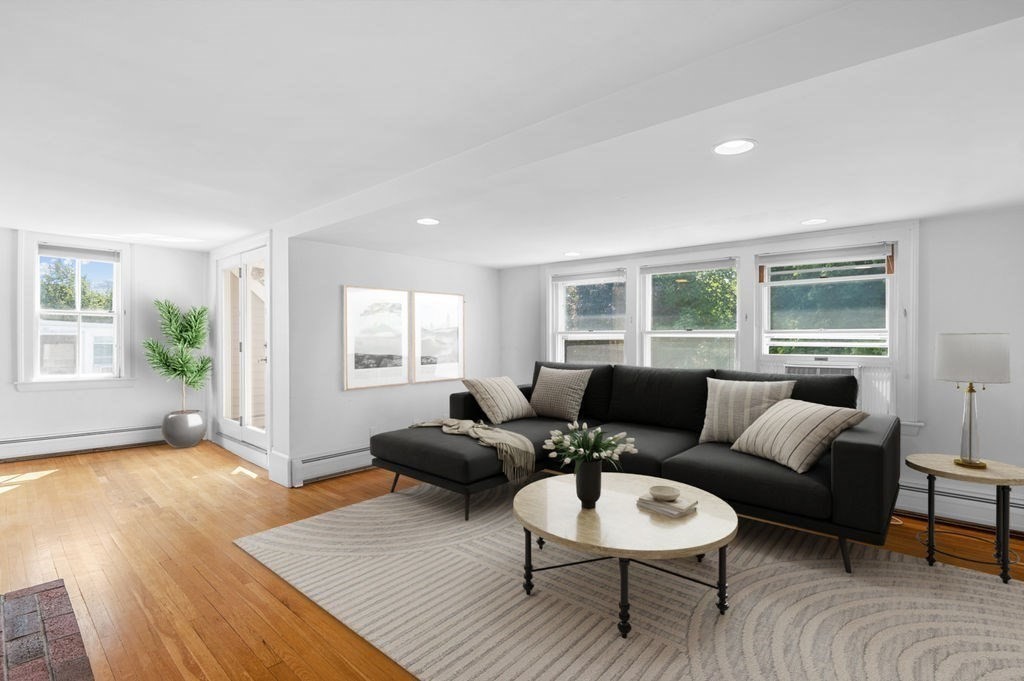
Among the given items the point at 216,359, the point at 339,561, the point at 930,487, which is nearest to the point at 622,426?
the point at 930,487

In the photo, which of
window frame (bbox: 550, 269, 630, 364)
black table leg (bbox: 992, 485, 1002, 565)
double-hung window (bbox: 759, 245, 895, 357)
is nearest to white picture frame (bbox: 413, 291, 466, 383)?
window frame (bbox: 550, 269, 630, 364)

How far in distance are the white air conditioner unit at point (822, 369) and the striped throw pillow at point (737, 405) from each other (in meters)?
0.53

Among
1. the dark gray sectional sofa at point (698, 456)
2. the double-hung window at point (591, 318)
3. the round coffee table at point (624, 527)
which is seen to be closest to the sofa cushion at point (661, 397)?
the dark gray sectional sofa at point (698, 456)

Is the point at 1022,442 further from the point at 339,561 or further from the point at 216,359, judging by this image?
the point at 216,359

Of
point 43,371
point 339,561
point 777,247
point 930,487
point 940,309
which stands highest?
point 777,247

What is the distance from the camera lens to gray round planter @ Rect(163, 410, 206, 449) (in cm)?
527

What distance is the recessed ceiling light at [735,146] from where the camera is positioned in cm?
213

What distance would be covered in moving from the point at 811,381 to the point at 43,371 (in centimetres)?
694

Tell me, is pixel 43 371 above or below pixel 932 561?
above

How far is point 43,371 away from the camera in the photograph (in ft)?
16.0

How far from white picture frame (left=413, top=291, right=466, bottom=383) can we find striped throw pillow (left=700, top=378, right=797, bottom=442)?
283 centimetres

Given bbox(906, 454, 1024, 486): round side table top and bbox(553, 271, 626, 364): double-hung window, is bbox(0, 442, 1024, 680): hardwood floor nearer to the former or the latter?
bbox(906, 454, 1024, 486): round side table top

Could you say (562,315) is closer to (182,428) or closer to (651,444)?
(651,444)

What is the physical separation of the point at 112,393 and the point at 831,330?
700 centimetres
